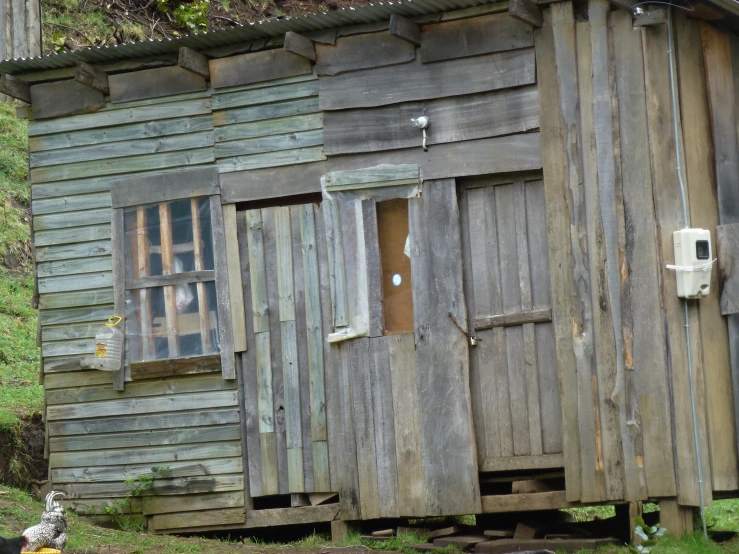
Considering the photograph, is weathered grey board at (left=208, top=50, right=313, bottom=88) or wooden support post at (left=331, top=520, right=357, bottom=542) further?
weathered grey board at (left=208, top=50, right=313, bottom=88)

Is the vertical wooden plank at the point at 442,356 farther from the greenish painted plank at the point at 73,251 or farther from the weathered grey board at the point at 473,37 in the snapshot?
the greenish painted plank at the point at 73,251

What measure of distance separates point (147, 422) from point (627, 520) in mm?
4098

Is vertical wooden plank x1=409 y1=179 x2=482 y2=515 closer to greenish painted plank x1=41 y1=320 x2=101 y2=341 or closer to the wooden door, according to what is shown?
the wooden door

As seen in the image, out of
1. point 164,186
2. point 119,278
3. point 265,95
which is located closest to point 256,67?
point 265,95

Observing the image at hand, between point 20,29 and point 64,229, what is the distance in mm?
10061

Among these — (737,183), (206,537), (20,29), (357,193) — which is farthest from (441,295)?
(20,29)

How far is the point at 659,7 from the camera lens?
764 centimetres

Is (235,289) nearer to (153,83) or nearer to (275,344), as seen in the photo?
(275,344)

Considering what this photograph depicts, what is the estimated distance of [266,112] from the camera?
9.00 m

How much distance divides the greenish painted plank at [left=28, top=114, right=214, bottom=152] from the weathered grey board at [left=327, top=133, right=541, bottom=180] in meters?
1.56

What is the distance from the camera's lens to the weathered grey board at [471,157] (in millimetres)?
8078

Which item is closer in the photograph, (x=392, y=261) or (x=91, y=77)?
(x=392, y=261)

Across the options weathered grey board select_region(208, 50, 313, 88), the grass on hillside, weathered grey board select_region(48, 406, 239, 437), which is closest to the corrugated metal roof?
weathered grey board select_region(208, 50, 313, 88)

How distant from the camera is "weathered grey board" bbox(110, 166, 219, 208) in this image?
30.0ft
